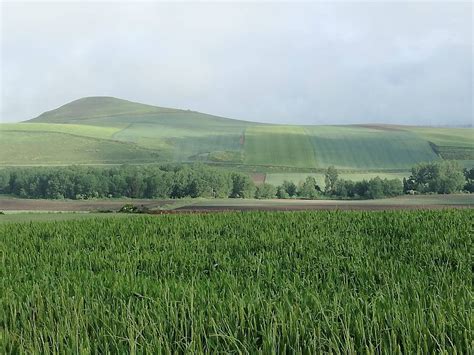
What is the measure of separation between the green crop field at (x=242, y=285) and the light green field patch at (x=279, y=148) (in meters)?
37.3

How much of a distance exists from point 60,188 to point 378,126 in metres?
66.4

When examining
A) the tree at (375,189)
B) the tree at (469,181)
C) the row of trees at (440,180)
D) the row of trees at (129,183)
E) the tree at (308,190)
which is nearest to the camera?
the row of trees at (129,183)

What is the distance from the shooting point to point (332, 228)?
15805 millimetres

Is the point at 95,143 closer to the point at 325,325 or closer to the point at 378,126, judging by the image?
the point at 378,126

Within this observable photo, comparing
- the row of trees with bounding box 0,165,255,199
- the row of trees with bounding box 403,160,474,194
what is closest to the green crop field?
the row of trees with bounding box 0,165,255,199

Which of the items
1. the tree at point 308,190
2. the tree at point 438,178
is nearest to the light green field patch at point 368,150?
the tree at point 438,178

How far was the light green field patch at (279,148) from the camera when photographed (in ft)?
190

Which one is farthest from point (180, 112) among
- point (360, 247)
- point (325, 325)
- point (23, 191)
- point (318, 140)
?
point (325, 325)

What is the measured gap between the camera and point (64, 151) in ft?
196

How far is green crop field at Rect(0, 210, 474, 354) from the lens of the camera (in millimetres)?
4172

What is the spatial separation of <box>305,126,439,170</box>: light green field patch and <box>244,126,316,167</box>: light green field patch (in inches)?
47.6

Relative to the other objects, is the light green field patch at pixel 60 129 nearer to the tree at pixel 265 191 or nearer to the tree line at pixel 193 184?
the tree line at pixel 193 184

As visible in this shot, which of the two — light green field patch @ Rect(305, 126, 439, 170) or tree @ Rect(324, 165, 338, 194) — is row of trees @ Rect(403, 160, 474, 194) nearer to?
tree @ Rect(324, 165, 338, 194)

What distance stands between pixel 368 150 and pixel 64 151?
3238cm
